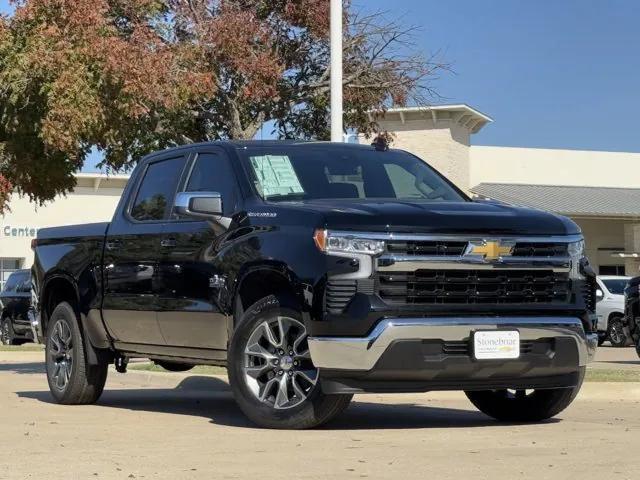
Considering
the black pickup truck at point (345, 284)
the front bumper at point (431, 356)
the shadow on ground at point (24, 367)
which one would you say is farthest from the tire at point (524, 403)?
the shadow on ground at point (24, 367)

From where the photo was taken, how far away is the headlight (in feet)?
30.2

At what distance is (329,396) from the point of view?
9398mm

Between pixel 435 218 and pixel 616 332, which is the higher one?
pixel 435 218

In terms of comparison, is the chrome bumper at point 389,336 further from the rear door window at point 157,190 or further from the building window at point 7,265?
the building window at point 7,265

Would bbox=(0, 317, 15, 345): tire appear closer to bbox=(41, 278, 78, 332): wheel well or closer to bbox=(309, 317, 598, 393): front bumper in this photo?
bbox=(41, 278, 78, 332): wheel well

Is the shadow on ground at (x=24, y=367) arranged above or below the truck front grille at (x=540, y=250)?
below

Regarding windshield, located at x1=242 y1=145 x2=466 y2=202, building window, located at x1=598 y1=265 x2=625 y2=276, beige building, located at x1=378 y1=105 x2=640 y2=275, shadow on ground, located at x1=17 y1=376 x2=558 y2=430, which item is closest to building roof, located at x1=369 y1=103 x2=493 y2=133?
beige building, located at x1=378 y1=105 x2=640 y2=275

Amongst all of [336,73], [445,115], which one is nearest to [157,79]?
[336,73]

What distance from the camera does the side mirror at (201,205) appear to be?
1010 cm

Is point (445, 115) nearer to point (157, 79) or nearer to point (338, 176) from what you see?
point (157, 79)

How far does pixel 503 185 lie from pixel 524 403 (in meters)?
42.7

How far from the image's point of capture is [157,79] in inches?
736

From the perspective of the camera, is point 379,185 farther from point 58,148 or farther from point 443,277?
point 58,148

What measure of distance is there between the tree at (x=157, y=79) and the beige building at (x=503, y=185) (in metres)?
26.2
